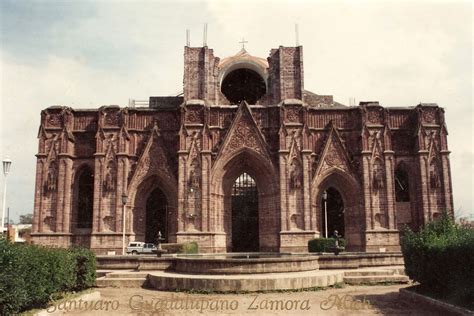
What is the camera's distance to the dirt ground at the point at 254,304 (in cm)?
1252

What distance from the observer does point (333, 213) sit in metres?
33.0

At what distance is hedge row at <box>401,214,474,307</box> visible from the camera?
11.3 meters

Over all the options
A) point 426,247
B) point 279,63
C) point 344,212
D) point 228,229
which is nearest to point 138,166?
point 228,229

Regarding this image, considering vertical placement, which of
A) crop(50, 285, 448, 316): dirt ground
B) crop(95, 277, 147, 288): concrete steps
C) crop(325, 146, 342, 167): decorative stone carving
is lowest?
crop(50, 285, 448, 316): dirt ground

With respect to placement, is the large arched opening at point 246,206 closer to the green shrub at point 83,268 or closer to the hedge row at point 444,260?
the green shrub at point 83,268

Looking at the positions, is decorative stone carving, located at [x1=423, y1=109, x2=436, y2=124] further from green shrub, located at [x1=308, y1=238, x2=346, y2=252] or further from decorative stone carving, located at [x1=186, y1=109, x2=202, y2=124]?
decorative stone carving, located at [x1=186, y1=109, x2=202, y2=124]

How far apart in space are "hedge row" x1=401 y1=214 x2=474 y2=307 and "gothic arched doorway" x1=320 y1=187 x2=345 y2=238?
16756mm

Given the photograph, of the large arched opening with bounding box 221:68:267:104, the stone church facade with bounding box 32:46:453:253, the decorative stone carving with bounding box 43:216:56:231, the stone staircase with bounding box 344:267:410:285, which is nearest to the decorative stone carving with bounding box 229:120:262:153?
the stone church facade with bounding box 32:46:453:253

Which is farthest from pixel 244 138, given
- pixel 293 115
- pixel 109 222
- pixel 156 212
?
pixel 109 222

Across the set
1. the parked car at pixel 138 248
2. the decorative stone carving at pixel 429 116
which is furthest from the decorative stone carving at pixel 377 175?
the parked car at pixel 138 248

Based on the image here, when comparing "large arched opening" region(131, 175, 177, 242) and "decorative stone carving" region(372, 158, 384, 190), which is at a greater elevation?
"decorative stone carving" region(372, 158, 384, 190)

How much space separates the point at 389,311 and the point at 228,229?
1932 cm

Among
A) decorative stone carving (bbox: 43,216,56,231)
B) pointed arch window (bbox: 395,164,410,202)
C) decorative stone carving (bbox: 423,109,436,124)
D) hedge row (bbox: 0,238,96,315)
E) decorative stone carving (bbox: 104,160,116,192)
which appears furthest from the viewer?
pointed arch window (bbox: 395,164,410,202)

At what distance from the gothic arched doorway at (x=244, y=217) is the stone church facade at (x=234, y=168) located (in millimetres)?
329
